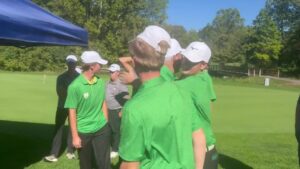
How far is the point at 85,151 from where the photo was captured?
6.18m

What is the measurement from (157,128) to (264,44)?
224 ft

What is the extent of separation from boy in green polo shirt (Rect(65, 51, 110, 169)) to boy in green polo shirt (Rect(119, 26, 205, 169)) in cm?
336

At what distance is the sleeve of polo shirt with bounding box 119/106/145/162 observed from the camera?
8.84ft

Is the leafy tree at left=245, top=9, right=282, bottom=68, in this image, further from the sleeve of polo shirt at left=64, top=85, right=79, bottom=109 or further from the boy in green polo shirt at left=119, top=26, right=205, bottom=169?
the boy in green polo shirt at left=119, top=26, right=205, bottom=169

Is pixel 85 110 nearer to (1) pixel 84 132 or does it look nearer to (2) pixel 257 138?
(1) pixel 84 132

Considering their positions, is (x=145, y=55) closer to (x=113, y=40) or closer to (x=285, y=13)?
(x=113, y=40)

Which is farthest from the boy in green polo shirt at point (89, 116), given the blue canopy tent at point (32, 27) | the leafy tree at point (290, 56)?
the leafy tree at point (290, 56)

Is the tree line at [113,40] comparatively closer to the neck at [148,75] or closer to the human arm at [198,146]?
the human arm at [198,146]

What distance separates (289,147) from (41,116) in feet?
25.4

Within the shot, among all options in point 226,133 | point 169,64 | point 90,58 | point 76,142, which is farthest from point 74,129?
point 226,133

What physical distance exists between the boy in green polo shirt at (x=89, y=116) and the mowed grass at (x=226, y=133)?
2232 mm

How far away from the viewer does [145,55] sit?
2818 millimetres

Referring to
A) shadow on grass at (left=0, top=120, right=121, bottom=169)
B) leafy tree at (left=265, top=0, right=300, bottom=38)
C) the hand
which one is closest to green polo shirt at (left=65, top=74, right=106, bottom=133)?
the hand

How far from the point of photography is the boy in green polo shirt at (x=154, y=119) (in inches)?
107
